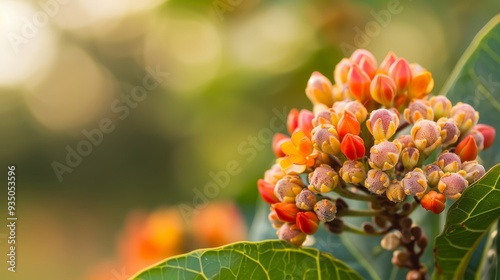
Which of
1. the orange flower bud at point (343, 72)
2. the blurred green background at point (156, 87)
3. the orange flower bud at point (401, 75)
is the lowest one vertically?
the orange flower bud at point (401, 75)

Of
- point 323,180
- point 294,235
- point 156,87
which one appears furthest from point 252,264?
point 156,87

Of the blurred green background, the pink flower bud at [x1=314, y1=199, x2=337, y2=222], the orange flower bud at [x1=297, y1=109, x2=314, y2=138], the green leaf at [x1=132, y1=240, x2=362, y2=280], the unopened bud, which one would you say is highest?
the blurred green background

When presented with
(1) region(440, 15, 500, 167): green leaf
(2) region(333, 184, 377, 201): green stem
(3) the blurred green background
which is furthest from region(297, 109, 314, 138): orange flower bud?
(3) the blurred green background

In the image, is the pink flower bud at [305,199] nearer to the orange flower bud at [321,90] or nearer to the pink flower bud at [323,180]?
the pink flower bud at [323,180]

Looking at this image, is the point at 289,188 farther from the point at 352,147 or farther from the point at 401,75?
the point at 401,75

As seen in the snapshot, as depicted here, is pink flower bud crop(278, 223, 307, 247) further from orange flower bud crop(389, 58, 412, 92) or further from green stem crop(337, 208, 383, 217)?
orange flower bud crop(389, 58, 412, 92)

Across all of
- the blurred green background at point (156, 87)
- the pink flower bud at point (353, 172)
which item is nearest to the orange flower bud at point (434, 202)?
the pink flower bud at point (353, 172)
